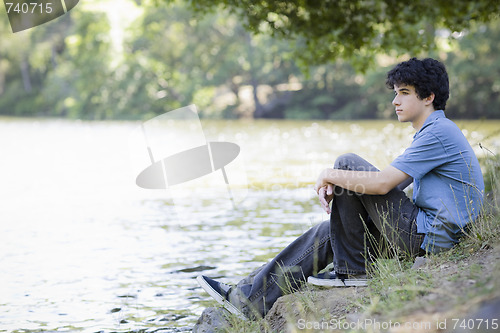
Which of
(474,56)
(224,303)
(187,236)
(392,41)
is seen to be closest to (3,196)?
(187,236)

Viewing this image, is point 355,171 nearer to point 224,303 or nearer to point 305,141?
point 224,303

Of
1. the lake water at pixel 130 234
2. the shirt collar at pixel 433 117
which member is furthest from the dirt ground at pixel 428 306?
the lake water at pixel 130 234

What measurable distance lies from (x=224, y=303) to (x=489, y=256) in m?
1.78

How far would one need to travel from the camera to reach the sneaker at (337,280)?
409 centimetres

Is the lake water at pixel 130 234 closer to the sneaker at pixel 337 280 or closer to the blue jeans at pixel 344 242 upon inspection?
the blue jeans at pixel 344 242

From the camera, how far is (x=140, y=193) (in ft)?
40.2

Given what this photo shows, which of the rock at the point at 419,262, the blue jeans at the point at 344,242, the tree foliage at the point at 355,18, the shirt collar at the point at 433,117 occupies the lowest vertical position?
the rock at the point at 419,262

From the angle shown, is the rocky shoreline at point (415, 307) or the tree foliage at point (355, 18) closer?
the rocky shoreline at point (415, 307)

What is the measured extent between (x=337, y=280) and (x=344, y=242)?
251 mm

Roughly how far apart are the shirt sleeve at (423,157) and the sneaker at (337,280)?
748 mm

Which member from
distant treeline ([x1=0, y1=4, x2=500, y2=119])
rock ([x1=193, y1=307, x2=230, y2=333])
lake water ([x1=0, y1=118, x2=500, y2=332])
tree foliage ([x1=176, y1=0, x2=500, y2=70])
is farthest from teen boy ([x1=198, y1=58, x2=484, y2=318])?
distant treeline ([x1=0, y1=4, x2=500, y2=119])

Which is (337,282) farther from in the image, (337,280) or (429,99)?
(429,99)

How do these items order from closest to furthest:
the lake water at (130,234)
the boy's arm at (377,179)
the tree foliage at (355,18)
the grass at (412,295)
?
the grass at (412,295) < the boy's arm at (377,179) < the lake water at (130,234) < the tree foliage at (355,18)

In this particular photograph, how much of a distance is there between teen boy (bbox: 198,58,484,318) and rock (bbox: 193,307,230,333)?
0.25 metres
